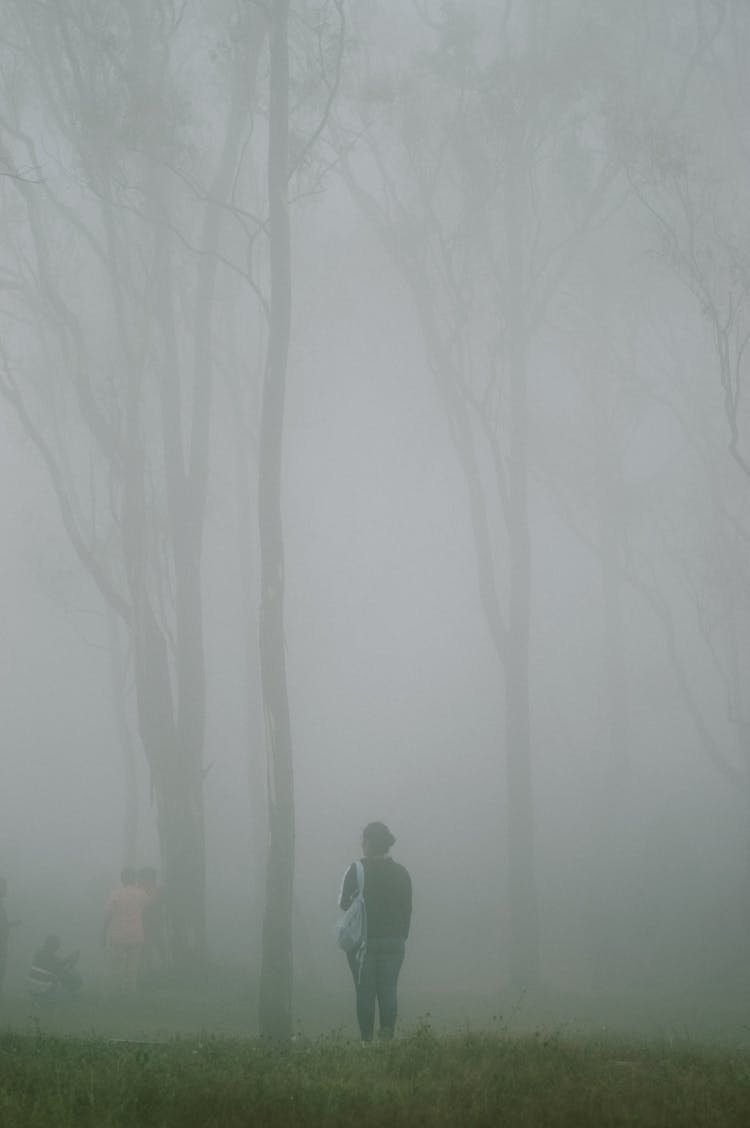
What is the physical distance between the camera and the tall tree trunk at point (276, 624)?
971 cm

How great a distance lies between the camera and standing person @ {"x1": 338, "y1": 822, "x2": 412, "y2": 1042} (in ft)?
25.3

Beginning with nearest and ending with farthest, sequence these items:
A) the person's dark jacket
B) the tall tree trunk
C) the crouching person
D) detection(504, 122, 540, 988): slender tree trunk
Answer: the person's dark jacket → the tall tree trunk → the crouching person → detection(504, 122, 540, 988): slender tree trunk

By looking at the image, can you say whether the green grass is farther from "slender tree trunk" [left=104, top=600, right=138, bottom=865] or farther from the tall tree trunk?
"slender tree trunk" [left=104, top=600, right=138, bottom=865]

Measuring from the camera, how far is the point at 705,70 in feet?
67.1

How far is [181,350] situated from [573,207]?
9.86 meters

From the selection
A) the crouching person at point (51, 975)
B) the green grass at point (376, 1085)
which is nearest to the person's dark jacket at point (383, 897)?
the green grass at point (376, 1085)

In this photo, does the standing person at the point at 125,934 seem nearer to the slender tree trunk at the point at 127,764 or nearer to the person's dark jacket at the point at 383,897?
the person's dark jacket at the point at 383,897

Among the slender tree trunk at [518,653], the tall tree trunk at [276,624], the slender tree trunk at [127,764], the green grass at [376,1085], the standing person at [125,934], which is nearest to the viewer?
the green grass at [376,1085]

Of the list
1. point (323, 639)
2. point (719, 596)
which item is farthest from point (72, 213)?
point (323, 639)

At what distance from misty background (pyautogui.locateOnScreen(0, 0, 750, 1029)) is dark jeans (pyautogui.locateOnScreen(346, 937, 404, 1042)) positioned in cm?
524

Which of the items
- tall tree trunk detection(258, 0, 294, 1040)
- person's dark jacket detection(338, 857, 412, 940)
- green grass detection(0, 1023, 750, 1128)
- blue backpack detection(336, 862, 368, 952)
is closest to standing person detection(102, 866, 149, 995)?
tall tree trunk detection(258, 0, 294, 1040)

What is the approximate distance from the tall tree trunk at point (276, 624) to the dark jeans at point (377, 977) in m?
1.65

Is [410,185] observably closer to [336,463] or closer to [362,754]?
[362,754]

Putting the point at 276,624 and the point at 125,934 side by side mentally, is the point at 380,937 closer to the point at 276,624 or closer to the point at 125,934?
the point at 276,624
